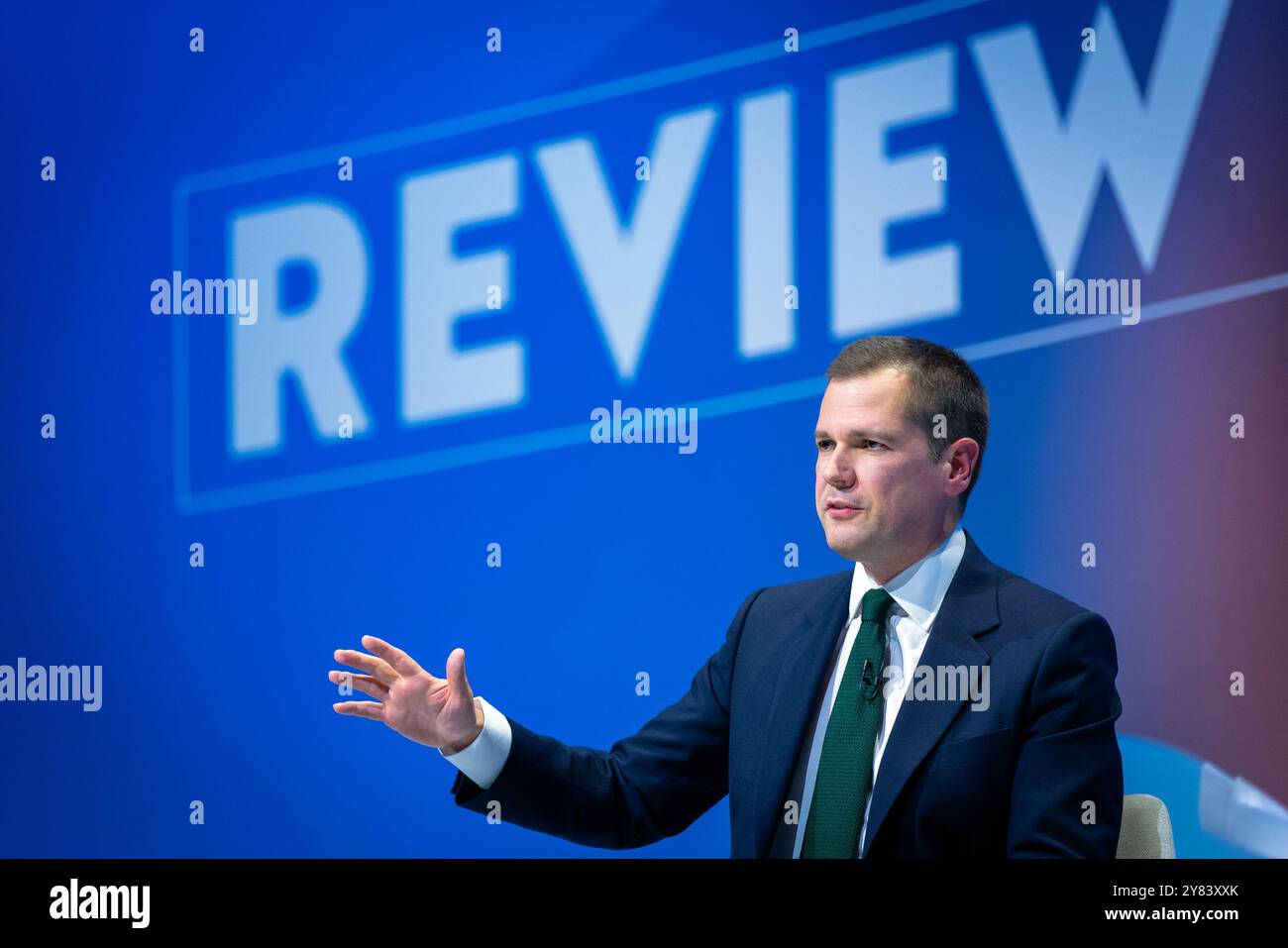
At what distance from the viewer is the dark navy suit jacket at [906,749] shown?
2516 mm

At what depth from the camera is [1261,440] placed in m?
3.92

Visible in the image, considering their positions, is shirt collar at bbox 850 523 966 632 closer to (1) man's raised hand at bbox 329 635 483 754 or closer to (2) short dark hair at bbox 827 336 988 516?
(2) short dark hair at bbox 827 336 988 516

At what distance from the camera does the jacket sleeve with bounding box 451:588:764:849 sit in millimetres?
2793

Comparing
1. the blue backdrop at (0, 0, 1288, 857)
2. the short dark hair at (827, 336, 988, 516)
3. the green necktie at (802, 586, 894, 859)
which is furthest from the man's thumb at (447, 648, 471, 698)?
the blue backdrop at (0, 0, 1288, 857)

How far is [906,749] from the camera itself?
Answer: 2570 millimetres

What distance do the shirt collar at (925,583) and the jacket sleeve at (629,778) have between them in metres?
0.43

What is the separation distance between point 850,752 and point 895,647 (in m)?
0.26

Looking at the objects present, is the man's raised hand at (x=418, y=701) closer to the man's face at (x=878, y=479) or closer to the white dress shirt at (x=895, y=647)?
the white dress shirt at (x=895, y=647)

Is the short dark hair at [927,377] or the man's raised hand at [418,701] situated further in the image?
the short dark hair at [927,377]

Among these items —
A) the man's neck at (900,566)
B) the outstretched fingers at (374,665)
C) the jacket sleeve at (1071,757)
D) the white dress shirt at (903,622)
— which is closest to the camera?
the jacket sleeve at (1071,757)

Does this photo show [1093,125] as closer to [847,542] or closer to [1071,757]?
[847,542]

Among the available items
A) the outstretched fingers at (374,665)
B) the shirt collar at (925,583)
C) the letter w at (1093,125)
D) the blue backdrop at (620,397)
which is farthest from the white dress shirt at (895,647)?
the letter w at (1093,125)
